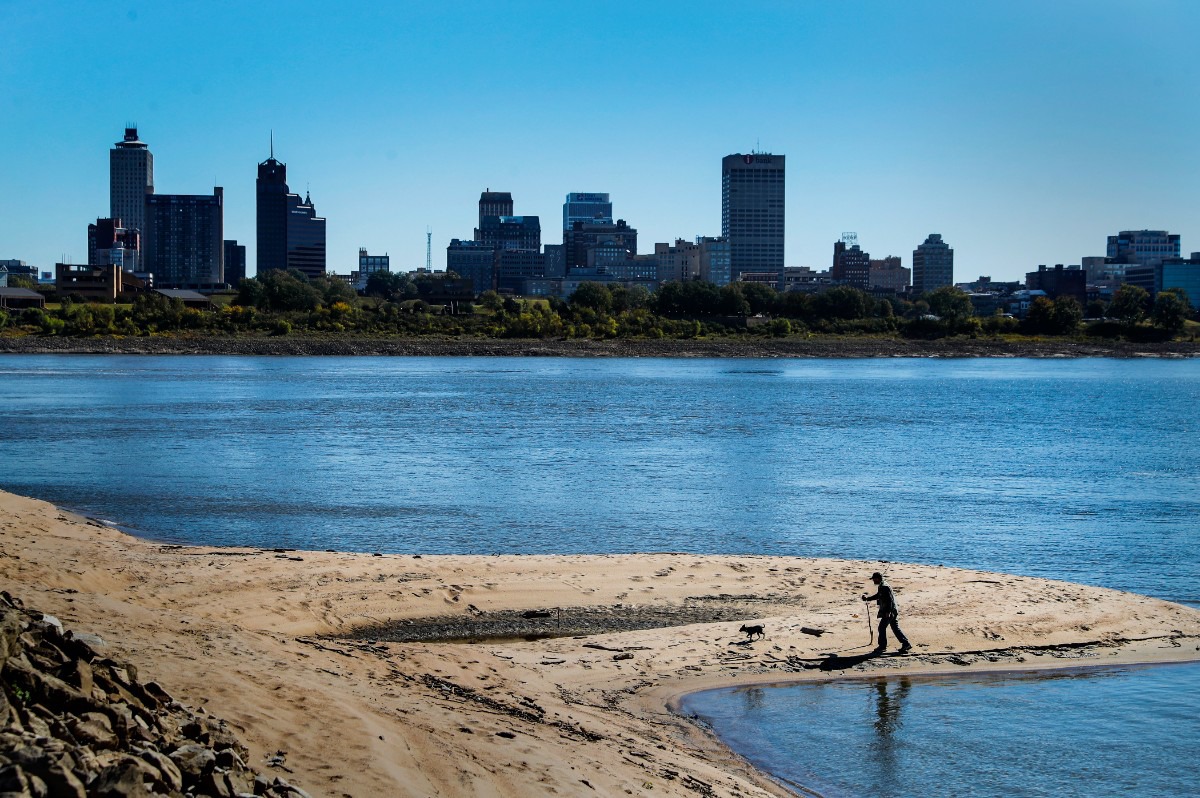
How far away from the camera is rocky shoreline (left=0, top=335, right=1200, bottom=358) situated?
156m

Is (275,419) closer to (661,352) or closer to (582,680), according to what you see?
(582,680)

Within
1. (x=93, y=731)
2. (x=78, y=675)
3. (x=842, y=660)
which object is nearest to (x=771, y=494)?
(x=842, y=660)

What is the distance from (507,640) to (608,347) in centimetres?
15847

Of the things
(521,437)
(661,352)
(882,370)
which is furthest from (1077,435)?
(661,352)

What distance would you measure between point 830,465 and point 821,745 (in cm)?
3406

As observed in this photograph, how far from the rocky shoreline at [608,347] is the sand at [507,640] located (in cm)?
13616

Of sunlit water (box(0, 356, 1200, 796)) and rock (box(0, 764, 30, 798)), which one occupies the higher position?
rock (box(0, 764, 30, 798))

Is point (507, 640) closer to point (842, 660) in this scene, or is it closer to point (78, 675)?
point (842, 660)

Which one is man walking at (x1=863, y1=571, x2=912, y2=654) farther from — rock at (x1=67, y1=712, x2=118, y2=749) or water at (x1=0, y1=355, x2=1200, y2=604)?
rock at (x1=67, y1=712, x2=118, y2=749)

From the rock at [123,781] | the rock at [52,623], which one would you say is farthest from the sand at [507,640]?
the rock at [123,781]

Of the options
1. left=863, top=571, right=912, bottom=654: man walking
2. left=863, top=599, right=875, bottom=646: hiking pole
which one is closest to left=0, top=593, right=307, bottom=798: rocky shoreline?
left=863, top=571, right=912, bottom=654: man walking

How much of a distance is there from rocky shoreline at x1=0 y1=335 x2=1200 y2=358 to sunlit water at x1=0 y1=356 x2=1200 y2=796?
210 feet

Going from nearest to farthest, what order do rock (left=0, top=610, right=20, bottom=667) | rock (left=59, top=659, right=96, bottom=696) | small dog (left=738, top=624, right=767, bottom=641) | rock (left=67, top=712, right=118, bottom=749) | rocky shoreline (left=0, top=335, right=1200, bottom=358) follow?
1. rock (left=67, top=712, right=118, bottom=749)
2. rock (left=0, top=610, right=20, bottom=667)
3. rock (left=59, top=659, right=96, bottom=696)
4. small dog (left=738, top=624, right=767, bottom=641)
5. rocky shoreline (left=0, top=335, right=1200, bottom=358)

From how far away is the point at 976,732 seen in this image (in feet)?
52.1
